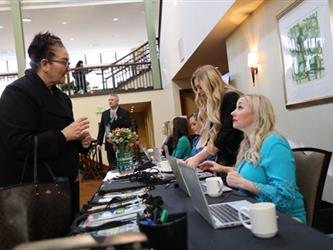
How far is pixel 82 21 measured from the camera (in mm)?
11172

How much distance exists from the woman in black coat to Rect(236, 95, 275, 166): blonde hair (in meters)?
0.78

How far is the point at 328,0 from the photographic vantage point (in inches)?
99.9

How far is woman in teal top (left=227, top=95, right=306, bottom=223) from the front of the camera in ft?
4.95

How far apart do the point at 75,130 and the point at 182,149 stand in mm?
2353

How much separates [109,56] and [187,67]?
A: 36.7ft

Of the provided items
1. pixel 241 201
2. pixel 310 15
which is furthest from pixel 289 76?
pixel 241 201

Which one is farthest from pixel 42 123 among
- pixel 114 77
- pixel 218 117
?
pixel 114 77

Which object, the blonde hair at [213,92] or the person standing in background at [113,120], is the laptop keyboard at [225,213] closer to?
the blonde hair at [213,92]

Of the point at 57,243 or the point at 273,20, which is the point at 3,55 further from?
the point at 57,243

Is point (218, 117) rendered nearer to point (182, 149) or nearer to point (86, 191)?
point (182, 149)

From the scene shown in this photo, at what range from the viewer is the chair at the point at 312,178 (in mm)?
1539

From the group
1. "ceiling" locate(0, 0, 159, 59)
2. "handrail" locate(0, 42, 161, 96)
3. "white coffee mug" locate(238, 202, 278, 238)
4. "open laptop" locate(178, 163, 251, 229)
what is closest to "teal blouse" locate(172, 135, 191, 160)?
"open laptop" locate(178, 163, 251, 229)

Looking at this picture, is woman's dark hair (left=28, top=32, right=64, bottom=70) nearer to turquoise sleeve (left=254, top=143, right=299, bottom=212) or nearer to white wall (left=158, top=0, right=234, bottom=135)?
turquoise sleeve (left=254, top=143, right=299, bottom=212)

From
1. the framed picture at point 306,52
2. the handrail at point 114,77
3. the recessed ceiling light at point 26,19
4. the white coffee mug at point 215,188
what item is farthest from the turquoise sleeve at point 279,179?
the recessed ceiling light at point 26,19
